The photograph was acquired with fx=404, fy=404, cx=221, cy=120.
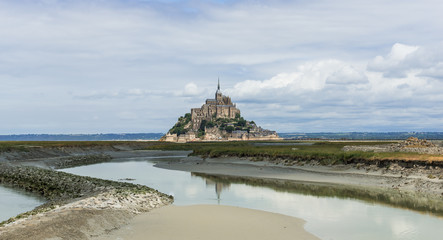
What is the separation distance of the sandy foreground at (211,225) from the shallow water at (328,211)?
3.18ft

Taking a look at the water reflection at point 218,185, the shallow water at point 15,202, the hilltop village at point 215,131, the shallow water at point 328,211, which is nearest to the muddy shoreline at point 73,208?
the shallow water at point 15,202

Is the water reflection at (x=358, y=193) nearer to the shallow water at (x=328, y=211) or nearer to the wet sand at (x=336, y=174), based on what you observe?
the shallow water at (x=328, y=211)

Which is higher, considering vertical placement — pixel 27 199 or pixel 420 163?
pixel 420 163

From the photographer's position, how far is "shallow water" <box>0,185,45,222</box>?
17439mm

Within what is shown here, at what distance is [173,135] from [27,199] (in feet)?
547

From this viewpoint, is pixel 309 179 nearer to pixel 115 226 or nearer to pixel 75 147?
pixel 115 226

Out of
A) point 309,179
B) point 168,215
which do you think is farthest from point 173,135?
point 168,215

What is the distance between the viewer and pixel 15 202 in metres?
20.2

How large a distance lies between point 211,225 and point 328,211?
19.1 feet

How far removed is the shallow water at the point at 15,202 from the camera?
17439mm

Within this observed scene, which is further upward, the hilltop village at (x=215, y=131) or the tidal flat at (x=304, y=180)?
the hilltop village at (x=215, y=131)

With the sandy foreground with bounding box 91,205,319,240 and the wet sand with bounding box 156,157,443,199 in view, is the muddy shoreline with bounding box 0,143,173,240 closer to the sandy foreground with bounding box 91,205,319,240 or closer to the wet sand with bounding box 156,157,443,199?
the sandy foreground with bounding box 91,205,319,240

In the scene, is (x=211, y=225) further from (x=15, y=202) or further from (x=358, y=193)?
(x=15, y=202)

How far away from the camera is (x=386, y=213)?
54.9 ft
